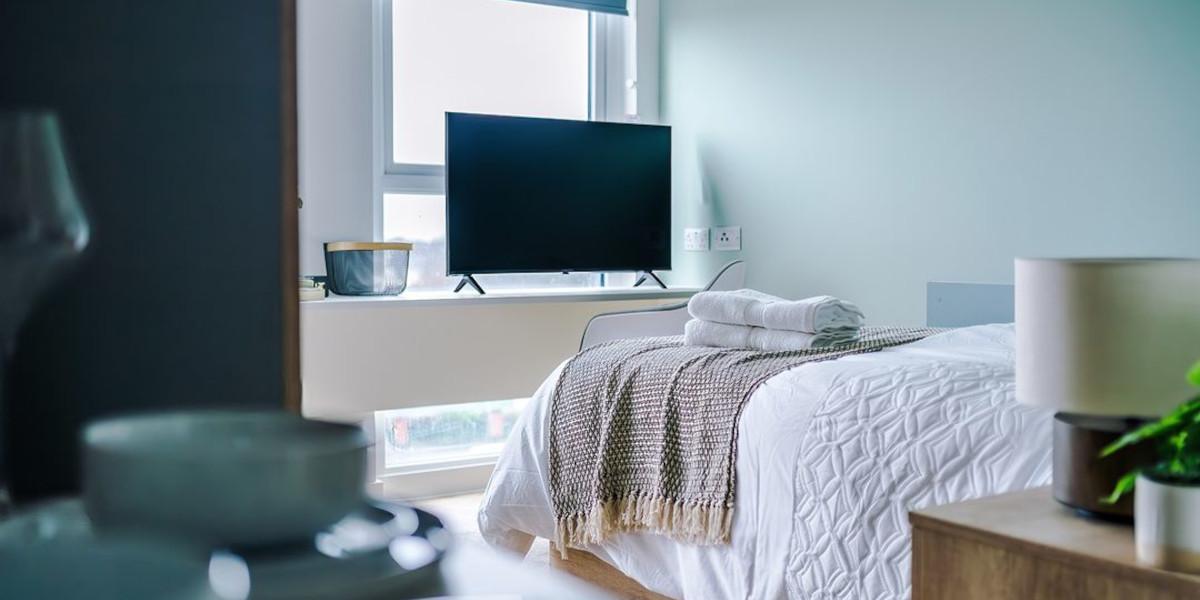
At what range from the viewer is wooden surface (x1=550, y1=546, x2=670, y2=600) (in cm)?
234

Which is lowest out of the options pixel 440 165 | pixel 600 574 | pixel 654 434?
pixel 600 574

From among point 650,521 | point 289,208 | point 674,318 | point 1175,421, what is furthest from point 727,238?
point 289,208

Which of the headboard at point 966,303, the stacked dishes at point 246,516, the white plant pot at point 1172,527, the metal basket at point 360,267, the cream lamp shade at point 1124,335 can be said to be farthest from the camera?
the metal basket at point 360,267

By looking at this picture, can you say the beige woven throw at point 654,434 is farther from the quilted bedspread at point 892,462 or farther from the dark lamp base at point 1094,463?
the dark lamp base at point 1094,463

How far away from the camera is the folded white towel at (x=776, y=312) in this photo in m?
2.30

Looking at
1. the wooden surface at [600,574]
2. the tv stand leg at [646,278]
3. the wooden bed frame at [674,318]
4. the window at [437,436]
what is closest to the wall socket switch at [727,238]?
the wooden bed frame at [674,318]

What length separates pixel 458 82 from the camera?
3.96 metres

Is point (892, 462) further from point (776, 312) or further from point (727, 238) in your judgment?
point (727, 238)

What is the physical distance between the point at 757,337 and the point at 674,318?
1.00 meters

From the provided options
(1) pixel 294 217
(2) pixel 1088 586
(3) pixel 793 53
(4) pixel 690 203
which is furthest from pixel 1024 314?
(4) pixel 690 203

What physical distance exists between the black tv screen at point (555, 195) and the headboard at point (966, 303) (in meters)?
1.16

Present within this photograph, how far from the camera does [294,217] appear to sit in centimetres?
30

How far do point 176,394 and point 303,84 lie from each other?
3610 millimetres

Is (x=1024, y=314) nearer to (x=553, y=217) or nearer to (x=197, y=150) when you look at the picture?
(x=197, y=150)
